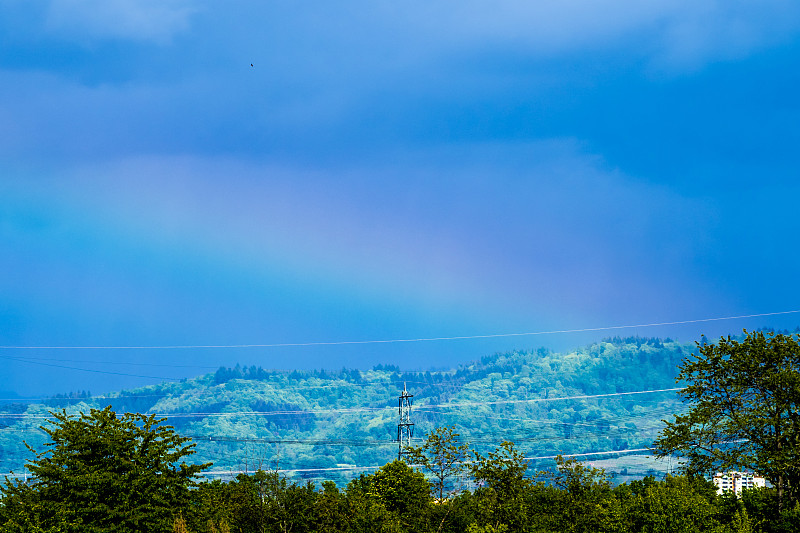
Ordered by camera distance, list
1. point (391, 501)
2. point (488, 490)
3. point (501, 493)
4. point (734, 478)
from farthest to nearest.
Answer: point (734, 478), point (391, 501), point (501, 493), point (488, 490)

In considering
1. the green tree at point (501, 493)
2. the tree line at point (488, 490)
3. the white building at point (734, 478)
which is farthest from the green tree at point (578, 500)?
the white building at point (734, 478)

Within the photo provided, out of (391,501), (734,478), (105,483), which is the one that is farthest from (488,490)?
(105,483)

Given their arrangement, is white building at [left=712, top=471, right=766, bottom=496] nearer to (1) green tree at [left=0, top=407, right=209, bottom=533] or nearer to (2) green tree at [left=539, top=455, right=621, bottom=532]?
(2) green tree at [left=539, top=455, right=621, bottom=532]

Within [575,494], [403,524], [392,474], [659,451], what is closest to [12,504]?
[403,524]

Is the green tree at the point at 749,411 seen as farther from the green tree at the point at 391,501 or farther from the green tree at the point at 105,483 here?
the green tree at the point at 105,483

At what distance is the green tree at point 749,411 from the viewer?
48531 mm

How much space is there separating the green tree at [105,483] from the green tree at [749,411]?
27237mm

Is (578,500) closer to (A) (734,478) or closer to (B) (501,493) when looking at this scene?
(B) (501,493)

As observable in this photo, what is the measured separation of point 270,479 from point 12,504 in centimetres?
1833

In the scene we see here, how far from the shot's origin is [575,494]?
173ft

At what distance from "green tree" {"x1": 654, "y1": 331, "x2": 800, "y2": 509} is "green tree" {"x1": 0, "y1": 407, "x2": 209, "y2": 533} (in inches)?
1072

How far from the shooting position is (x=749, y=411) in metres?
50.3

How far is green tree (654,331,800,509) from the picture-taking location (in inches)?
1911

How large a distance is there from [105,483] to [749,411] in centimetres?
3494
